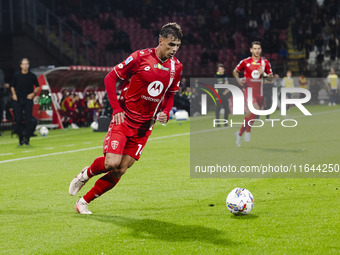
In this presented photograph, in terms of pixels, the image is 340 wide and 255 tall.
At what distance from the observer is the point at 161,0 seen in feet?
125

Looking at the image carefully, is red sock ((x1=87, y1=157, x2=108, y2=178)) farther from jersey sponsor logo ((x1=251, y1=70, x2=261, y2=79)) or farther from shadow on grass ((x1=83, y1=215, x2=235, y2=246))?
jersey sponsor logo ((x1=251, y1=70, x2=261, y2=79))

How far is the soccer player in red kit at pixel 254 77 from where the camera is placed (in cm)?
1430

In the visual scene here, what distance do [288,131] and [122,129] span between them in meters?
11.8

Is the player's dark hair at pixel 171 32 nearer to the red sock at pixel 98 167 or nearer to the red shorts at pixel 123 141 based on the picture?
the red shorts at pixel 123 141

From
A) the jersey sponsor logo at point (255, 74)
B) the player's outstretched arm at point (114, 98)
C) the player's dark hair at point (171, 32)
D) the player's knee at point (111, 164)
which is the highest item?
the player's dark hair at point (171, 32)

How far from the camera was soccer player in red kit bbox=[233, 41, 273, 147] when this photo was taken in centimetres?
1430

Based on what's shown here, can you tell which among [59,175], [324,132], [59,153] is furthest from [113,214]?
[324,132]

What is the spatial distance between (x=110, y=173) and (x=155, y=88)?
1.04m

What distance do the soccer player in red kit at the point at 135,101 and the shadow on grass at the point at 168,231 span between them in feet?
1.71

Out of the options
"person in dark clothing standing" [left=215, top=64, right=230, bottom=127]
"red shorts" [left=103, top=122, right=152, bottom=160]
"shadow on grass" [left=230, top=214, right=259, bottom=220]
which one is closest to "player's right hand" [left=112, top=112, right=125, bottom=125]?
"red shorts" [left=103, top=122, right=152, bottom=160]

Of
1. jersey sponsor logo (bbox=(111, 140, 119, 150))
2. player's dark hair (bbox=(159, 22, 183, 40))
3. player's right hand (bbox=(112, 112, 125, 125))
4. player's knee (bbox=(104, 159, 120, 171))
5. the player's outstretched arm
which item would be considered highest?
player's dark hair (bbox=(159, 22, 183, 40))

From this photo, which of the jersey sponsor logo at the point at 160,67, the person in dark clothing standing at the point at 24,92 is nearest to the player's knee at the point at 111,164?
the jersey sponsor logo at the point at 160,67

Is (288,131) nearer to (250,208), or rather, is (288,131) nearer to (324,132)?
(324,132)

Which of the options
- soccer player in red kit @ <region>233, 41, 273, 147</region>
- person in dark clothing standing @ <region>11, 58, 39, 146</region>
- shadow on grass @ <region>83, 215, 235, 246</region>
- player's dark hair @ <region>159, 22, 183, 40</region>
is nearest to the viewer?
shadow on grass @ <region>83, 215, 235, 246</region>
